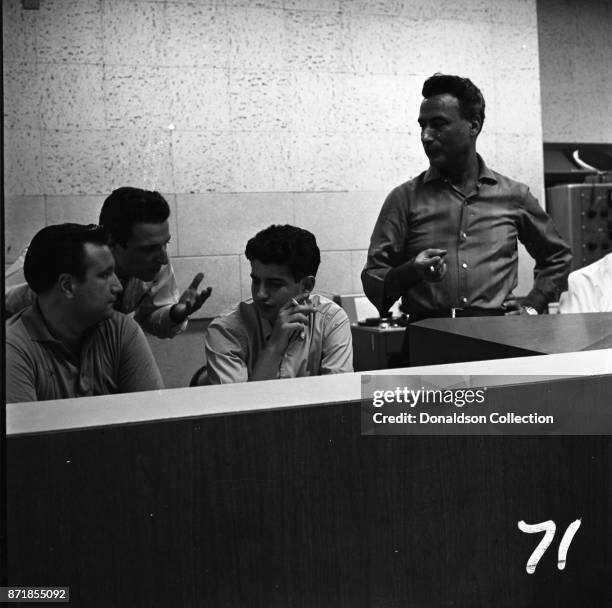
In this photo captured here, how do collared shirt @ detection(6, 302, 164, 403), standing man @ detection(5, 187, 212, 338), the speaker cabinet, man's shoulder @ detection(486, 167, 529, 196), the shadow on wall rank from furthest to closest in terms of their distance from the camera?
the speaker cabinet → the shadow on wall → man's shoulder @ detection(486, 167, 529, 196) → standing man @ detection(5, 187, 212, 338) → collared shirt @ detection(6, 302, 164, 403)

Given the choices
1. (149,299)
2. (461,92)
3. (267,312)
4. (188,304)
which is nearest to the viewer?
(267,312)

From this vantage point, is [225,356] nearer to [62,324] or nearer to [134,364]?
[134,364]

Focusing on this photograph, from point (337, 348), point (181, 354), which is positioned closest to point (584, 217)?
point (181, 354)

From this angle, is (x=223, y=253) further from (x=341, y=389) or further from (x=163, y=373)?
(x=341, y=389)

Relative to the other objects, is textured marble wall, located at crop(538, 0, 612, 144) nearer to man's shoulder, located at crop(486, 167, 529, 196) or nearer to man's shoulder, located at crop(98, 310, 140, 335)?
man's shoulder, located at crop(486, 167, 529, 196)

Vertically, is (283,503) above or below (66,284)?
below

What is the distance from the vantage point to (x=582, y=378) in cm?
96

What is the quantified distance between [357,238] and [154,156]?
1.22 m

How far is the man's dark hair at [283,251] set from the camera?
2.05 m

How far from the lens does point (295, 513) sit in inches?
32.8

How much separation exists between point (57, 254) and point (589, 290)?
6.59ft

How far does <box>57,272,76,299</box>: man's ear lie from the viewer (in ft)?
5.31

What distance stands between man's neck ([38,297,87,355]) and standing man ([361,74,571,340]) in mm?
872

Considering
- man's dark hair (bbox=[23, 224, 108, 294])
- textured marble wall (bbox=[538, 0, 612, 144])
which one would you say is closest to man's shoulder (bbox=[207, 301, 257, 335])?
man's dark hair (bbox=[23, 224, 108, 294])
